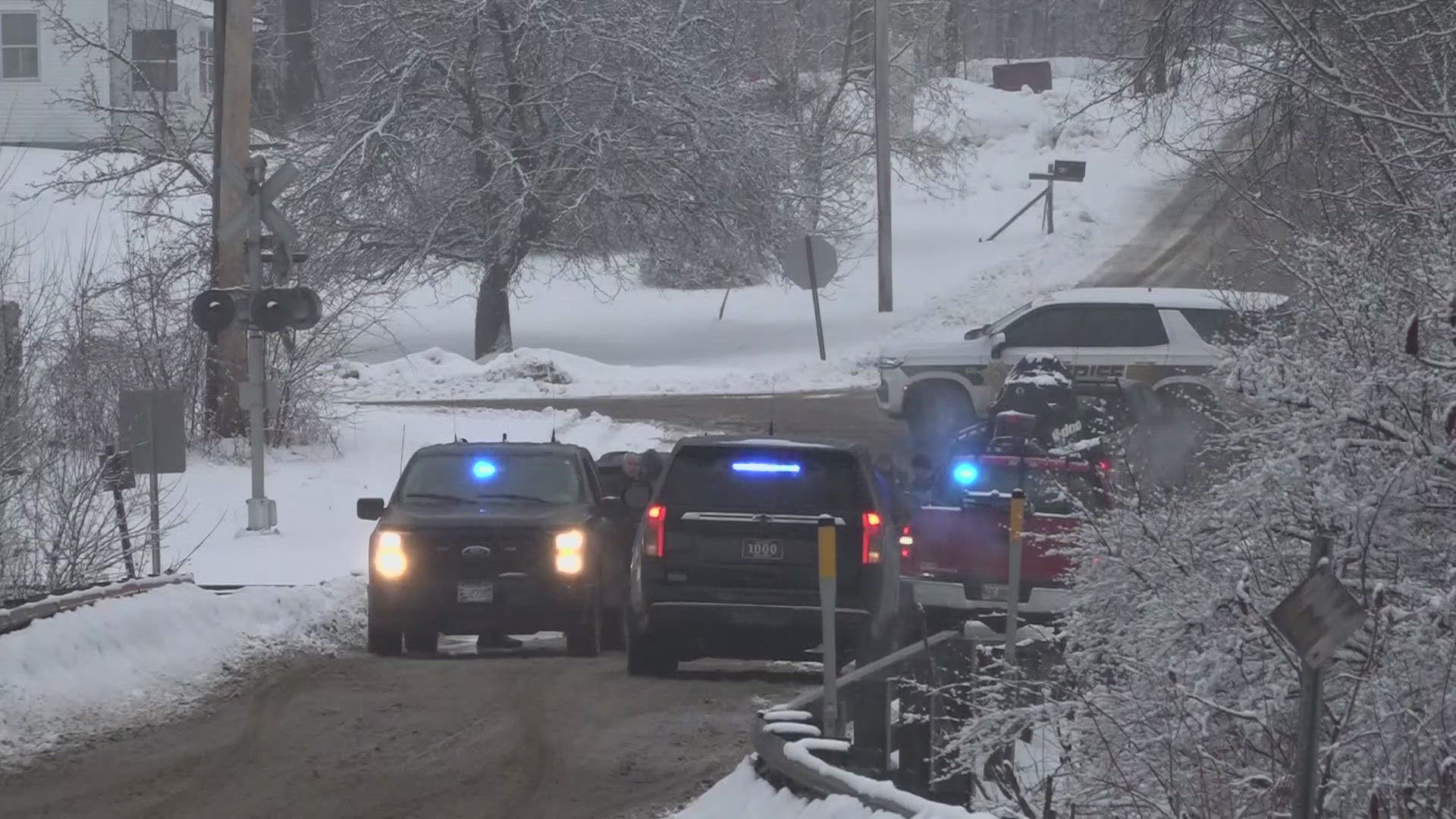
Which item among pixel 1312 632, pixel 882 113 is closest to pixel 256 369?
pixel 1312 632

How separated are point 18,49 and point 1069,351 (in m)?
38.3

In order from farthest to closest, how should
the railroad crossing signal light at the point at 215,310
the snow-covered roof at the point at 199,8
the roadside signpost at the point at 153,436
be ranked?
the snow-covered roof at the point at 199,8, the railroad crossing signal light at the point at 215,310, the roadside signpost at the point at 153,436

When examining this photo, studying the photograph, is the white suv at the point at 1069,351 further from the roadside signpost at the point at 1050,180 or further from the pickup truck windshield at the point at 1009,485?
the roadside signpost at the point at 1050,180

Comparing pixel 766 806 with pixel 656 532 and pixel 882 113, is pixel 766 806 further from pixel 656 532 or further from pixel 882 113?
pixel 882 113

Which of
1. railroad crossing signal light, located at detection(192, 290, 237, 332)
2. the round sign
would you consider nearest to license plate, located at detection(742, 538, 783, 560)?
railroad crossing signal light, located at detection(192, 290, 237, 332)

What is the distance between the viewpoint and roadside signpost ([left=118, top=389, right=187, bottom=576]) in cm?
1600

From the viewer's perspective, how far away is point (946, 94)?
5428 cm

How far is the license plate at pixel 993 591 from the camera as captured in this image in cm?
1398

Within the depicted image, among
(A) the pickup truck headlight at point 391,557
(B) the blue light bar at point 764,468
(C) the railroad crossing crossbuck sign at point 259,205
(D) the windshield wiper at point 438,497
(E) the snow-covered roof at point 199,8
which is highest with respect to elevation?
(E) the snow-covered roof at point 199,8

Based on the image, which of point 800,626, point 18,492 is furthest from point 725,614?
point 18,492

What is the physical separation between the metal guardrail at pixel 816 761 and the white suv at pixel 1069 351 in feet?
51.8

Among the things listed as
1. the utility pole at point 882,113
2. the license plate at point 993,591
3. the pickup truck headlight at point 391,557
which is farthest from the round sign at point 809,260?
the pickup truck headlight at point 391,557

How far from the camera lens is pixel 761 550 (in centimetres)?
1288

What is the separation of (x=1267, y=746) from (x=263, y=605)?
30.1 ft
